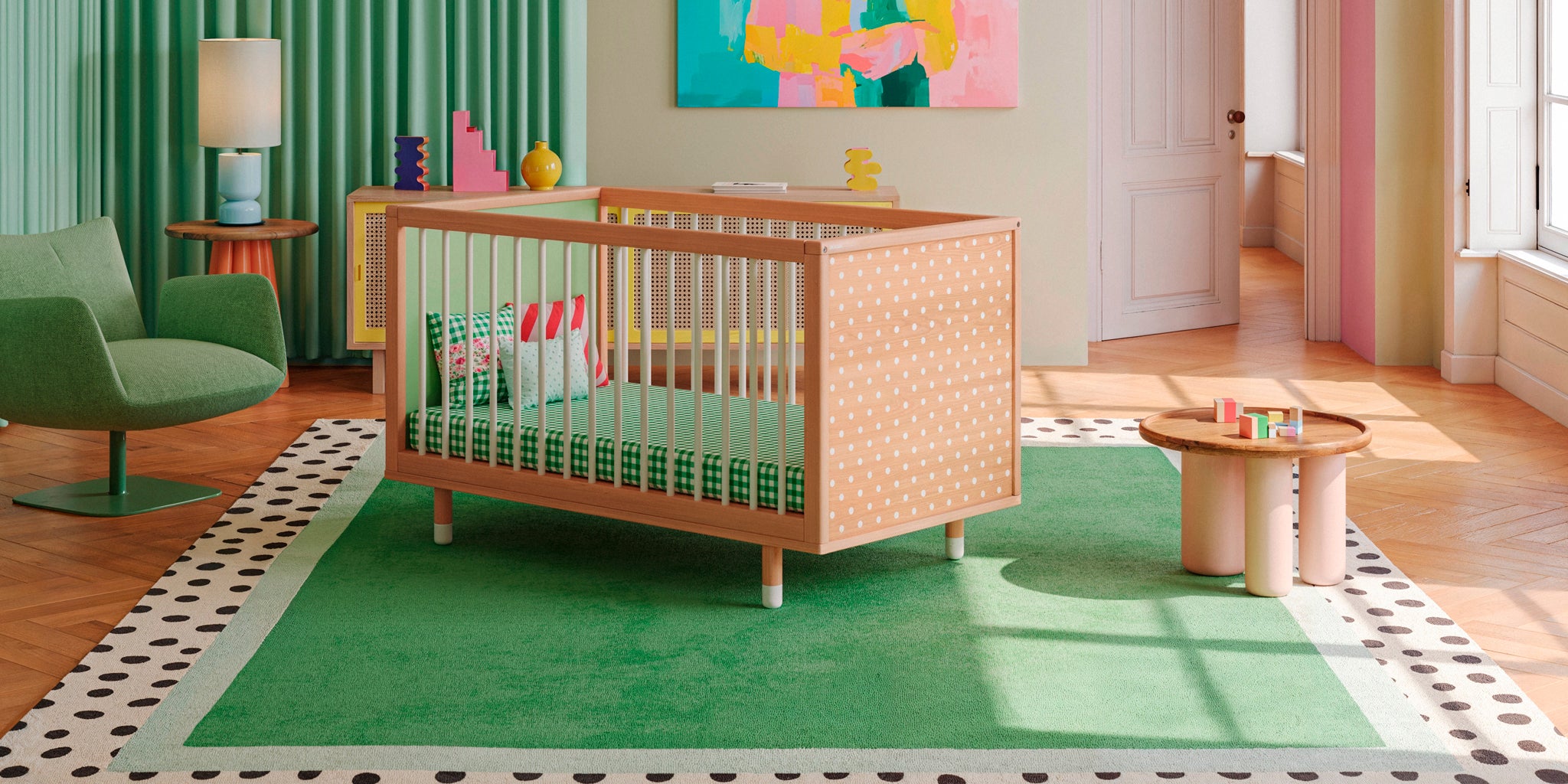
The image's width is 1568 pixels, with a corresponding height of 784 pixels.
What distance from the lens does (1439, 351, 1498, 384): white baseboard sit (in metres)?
5.59

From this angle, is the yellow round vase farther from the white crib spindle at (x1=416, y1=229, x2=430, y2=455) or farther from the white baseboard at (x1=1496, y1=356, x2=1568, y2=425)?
the white baseboard at (x1=1496, y1=356, x2=1568, y2=425)

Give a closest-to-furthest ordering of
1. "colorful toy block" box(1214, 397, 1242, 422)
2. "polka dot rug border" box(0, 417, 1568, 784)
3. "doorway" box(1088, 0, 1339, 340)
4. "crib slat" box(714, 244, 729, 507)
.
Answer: "polka dot rug border" box(0, 417, 1568, 784)
"crib slat" box(714, 244, 729, 507)
"colorful toy block" box(1214, 397, 1242, 422)
"doorway" box(1088, 0, 1339, 340)

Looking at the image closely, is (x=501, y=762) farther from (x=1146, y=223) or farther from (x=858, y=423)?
(x=1146, y=223)

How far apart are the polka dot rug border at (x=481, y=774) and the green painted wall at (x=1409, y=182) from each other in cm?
235

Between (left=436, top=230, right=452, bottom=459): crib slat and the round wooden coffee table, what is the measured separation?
1513 mm

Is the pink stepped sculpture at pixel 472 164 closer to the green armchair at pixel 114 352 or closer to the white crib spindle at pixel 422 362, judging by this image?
the green armchair at pixel 114 352

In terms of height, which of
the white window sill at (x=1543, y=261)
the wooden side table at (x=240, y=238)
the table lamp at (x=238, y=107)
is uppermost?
the table lamp at (x=238, y=107)

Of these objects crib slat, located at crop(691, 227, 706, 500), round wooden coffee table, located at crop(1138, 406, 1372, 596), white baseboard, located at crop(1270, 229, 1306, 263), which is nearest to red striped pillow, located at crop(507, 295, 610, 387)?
crib slat, located at crop(691, 227, 706, 500)

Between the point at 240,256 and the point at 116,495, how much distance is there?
1.64 meters

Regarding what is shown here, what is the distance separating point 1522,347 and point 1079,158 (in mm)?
1591

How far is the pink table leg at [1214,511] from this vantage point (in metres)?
3.42

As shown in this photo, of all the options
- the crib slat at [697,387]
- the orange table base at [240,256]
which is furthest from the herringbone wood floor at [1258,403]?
the crib slat at [697,387]

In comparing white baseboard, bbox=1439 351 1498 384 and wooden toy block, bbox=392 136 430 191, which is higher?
wooden toy block, bbox=392 136 430 191

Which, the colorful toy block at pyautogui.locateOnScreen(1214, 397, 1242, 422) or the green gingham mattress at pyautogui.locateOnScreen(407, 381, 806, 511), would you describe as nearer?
the green gingham mattress at pyautogui.locateOnScreen(407, 381, 806, 511)
